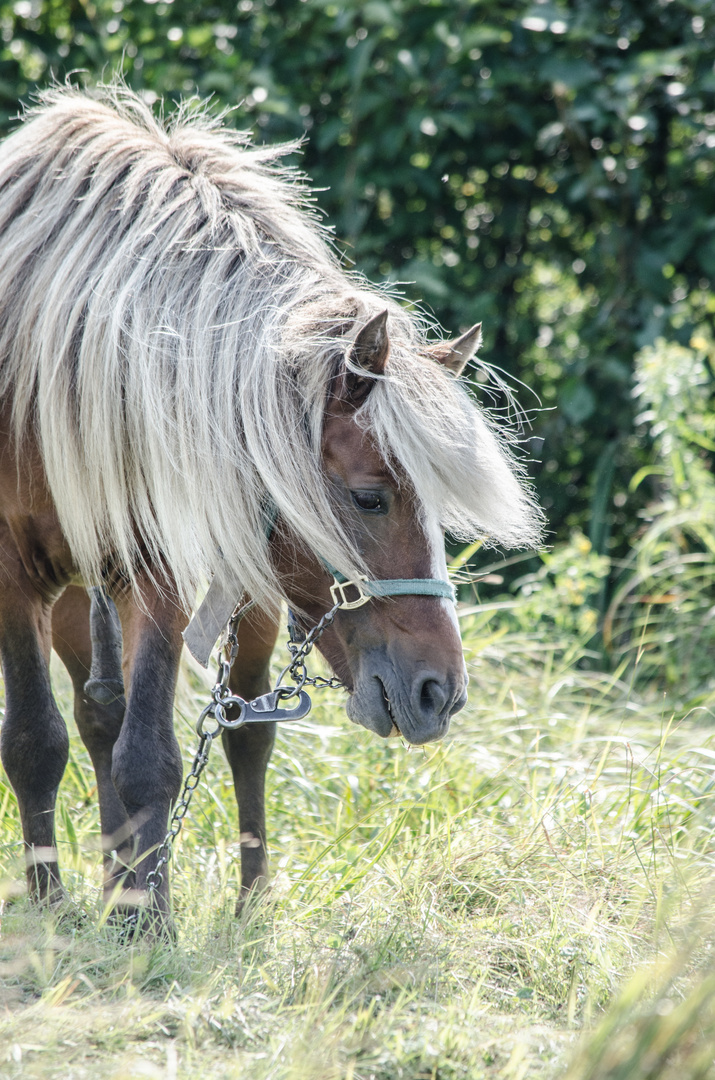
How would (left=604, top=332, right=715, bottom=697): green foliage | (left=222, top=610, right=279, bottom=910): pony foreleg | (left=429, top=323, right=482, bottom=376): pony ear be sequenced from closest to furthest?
(left=429, top=323, right=482, bottom=376): pony ear, (left=222, top=610, right=279, bottom=910): pony foreleg, (left=604, top=332, right=715, bottom=697): green foliage

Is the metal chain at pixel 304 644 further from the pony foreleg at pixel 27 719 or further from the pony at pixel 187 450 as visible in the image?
the pony foreleg at pixel 27 719

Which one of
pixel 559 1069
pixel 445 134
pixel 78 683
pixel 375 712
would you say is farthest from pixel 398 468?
pixel 445 134

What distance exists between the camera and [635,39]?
466 centimetres

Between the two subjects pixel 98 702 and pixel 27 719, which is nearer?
pixel 27 719

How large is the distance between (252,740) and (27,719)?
23.4 inches

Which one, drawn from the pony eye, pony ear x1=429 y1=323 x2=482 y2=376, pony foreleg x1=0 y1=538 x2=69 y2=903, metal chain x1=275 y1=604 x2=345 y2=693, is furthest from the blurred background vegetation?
pony foreleg x1=0 y1=538 x2=69 y2=903

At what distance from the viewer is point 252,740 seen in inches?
98.4

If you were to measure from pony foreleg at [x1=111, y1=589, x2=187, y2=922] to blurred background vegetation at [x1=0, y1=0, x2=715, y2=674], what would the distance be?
2.36 meters

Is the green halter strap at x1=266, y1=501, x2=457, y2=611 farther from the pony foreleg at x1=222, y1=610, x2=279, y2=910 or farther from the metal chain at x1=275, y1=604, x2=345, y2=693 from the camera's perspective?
the pony foreleg at x1=222, y1=610, x2=279, y2=910

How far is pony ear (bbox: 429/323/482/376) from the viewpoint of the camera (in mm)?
2051

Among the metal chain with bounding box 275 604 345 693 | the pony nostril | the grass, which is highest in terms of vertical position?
the metal chain with bounding box 275 604 345 693

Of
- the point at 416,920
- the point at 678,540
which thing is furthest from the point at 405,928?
the point at 678,540

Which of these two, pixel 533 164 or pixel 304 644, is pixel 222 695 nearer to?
pixel 304 644

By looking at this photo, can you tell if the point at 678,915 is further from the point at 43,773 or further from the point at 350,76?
the point at 350,76
